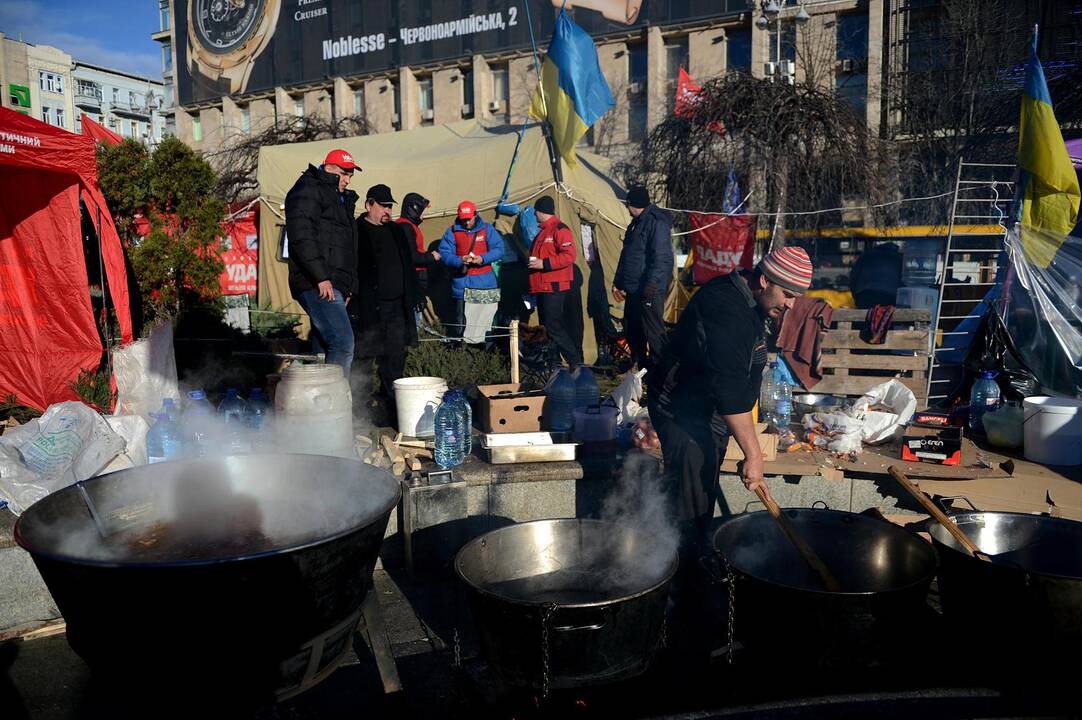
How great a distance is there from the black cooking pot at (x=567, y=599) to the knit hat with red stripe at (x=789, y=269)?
4.65 ft

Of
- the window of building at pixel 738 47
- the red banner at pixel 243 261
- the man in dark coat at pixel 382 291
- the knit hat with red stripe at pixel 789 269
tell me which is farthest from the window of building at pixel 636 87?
the knit hat with red stripe at pixel 789 269

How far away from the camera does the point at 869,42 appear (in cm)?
2645

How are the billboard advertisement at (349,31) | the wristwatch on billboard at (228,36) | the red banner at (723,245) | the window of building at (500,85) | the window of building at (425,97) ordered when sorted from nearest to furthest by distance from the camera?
the red banner at (723,245)
the billboard advertisement at (349,31)
the window of building at (500,85)
the window of building at (425,97)
the wristwatch on billboard at (228,36)

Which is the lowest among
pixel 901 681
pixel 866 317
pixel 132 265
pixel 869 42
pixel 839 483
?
pixel 901 681

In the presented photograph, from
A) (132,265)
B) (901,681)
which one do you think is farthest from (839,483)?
(132,265)

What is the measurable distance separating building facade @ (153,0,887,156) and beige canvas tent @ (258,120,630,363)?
42.6 feet

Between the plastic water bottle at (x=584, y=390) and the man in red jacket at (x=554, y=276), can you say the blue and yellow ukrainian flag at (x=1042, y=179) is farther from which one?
the man in red jacket at (x=554, y=276)

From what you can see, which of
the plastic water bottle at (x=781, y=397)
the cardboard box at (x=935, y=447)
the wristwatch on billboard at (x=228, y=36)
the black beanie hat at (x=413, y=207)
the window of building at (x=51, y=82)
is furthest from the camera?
the window of building at (x=51, y=82)

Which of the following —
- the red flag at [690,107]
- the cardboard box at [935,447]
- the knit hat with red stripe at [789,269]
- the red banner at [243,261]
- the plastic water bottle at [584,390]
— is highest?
the red flag at [690,107]

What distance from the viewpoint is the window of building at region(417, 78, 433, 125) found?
34.8 meters

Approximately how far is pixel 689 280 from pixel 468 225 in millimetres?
4649

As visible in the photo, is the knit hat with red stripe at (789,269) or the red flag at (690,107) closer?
the knit hat with red stripe at (789,269)

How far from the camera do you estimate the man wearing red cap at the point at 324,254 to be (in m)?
5.61

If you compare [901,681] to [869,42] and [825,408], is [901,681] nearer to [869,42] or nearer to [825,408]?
[825,408]
